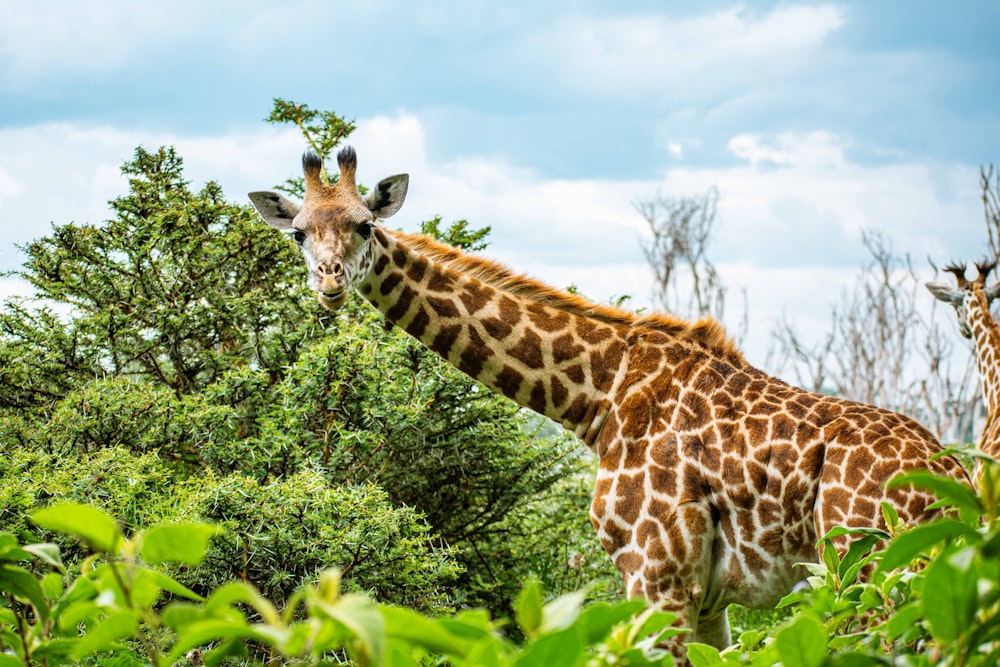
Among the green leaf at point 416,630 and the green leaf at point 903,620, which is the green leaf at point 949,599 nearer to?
the green leaf at point 903,620

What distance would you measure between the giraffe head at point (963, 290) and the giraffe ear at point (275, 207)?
6.79 metres

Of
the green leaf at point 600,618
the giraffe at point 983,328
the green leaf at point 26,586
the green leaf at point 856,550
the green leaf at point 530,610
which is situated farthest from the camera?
the giraffe at point 983,328

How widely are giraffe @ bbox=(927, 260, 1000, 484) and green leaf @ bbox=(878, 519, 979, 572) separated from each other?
6.42m

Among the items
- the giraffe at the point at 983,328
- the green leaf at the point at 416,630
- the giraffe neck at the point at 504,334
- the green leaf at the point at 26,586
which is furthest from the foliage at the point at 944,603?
the giraffe at the point at 983,328

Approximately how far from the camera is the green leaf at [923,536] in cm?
109

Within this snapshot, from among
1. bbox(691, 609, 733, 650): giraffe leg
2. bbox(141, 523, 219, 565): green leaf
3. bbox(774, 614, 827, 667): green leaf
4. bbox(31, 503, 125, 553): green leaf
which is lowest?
bbox(691, 609, 733, 650): giraffe leg

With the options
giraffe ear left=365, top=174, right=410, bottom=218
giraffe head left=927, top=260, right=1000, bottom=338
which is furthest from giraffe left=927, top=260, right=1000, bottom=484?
giraffe ear left=365, top=174, right=410, bottom=218

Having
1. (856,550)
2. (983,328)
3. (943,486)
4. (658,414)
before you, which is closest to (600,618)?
(943,486)

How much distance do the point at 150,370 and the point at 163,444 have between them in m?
1.38

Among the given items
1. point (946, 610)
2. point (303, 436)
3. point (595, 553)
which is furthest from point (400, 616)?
point (595, 553)

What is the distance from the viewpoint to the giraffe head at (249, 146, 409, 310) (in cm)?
478

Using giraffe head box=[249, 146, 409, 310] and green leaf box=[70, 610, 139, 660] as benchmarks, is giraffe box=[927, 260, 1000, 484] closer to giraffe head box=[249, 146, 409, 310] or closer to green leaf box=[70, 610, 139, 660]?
giraffe head box=[249, 146, 409, 310]

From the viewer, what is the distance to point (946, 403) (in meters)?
21.6

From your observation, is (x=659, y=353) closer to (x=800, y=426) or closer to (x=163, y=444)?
(x=800, y=426)
